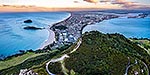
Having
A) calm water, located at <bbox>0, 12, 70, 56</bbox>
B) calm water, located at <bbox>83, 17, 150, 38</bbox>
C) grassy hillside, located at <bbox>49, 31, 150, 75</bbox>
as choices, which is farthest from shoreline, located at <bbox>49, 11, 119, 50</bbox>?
grassy hillside, located at <bbox>49, 31, 150, 75</bbox>

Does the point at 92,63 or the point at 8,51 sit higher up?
the point at 92,63

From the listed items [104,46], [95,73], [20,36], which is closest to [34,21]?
[20,36]

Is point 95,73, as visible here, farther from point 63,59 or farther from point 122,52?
point 122,52

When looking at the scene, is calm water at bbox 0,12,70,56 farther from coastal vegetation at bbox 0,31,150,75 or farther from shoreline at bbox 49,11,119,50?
coastal vegetation at bbox 0,31,150,75

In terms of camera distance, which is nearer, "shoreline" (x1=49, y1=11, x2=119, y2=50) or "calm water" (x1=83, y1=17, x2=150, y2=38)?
"shoreline" (x1=49, y1=11, x2=119, y2=50)

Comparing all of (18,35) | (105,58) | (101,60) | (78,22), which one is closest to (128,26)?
(78,22)

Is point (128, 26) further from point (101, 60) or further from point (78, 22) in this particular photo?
point (101, 60)

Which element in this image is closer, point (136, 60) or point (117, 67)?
point (117, 67)

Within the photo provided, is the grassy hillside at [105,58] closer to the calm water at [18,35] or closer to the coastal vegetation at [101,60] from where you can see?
the coastal vegetation at [101,60]
